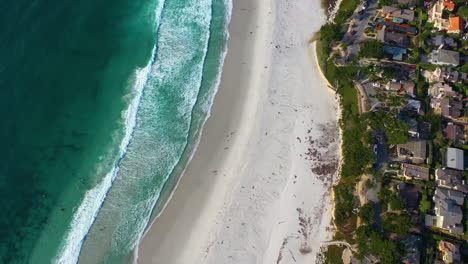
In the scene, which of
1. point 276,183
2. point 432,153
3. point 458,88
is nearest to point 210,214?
point 276,183

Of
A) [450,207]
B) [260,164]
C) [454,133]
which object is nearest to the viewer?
[450,207]

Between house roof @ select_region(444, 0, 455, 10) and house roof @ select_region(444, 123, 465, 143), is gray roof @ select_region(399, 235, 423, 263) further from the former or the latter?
house roof @ select_region(444, 0, 455, 10)

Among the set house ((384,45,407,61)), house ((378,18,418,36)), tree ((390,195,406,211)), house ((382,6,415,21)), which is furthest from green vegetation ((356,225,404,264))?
house ((382,6,415,21))

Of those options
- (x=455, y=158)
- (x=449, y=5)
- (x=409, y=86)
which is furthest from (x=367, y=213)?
(x=449, y=5)

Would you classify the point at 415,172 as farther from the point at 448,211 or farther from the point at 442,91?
the point at 442,91

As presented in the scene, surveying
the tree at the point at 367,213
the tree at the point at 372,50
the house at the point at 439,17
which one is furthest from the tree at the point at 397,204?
the house at the point at 439,17

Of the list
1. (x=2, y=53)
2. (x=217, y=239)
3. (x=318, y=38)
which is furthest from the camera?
(x=318, y=38)

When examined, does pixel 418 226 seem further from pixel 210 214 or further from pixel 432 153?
pixel 210 214
